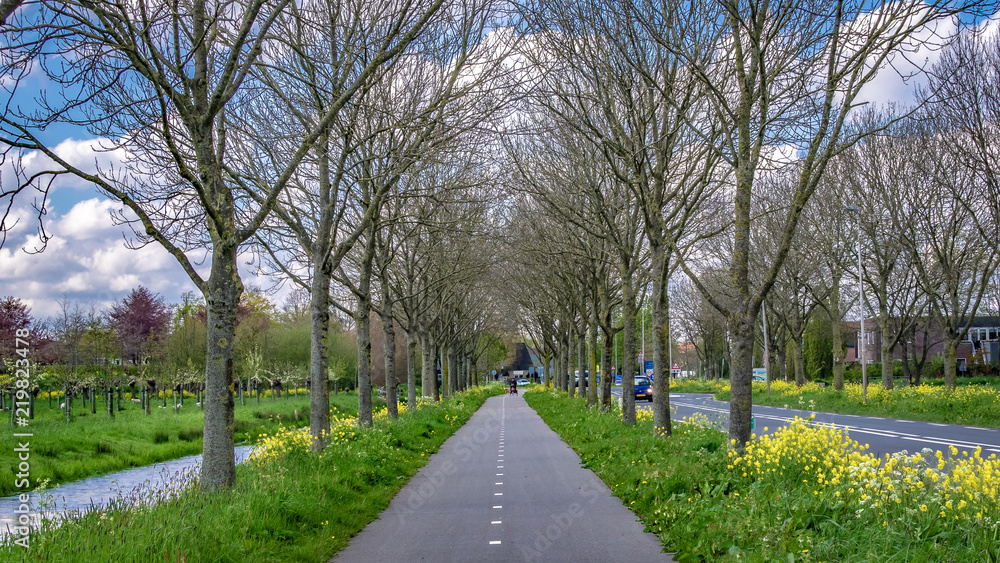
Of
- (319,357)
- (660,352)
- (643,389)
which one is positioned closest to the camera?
(319,357)

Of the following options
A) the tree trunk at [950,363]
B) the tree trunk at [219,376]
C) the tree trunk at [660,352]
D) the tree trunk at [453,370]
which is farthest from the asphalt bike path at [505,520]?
the tree trunk at [453,370]

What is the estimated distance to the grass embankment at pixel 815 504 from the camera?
16.1ft

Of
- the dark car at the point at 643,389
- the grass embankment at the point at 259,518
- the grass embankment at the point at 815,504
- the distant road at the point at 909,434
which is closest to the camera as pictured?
the grass embankment at the point at 815,504

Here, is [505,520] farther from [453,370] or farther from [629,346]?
[453,370]

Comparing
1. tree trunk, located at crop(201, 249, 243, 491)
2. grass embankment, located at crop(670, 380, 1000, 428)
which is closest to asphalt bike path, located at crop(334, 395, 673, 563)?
tree trunk, located at crop(201, 249, 243, 491)

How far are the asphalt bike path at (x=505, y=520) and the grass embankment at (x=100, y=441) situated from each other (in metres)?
5.30

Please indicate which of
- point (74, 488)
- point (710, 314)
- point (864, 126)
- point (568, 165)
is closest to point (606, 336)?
point (568, 165)

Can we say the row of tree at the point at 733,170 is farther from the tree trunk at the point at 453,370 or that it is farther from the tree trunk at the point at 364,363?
the tree trunk at the point at 453,370

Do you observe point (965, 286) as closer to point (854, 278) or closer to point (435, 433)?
point (854, 278)

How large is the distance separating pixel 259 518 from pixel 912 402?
26.0 metres

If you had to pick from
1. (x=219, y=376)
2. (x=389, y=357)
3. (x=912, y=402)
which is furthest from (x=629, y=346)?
(x=912, y=402)

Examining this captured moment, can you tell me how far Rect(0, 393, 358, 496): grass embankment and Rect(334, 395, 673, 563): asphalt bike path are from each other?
209 inches

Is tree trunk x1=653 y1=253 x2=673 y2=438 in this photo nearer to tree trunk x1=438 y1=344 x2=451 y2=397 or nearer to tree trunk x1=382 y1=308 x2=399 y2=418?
tree trunk x1=382 y1=308 x2=399 y2=418

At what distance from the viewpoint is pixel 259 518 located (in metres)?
6.50
